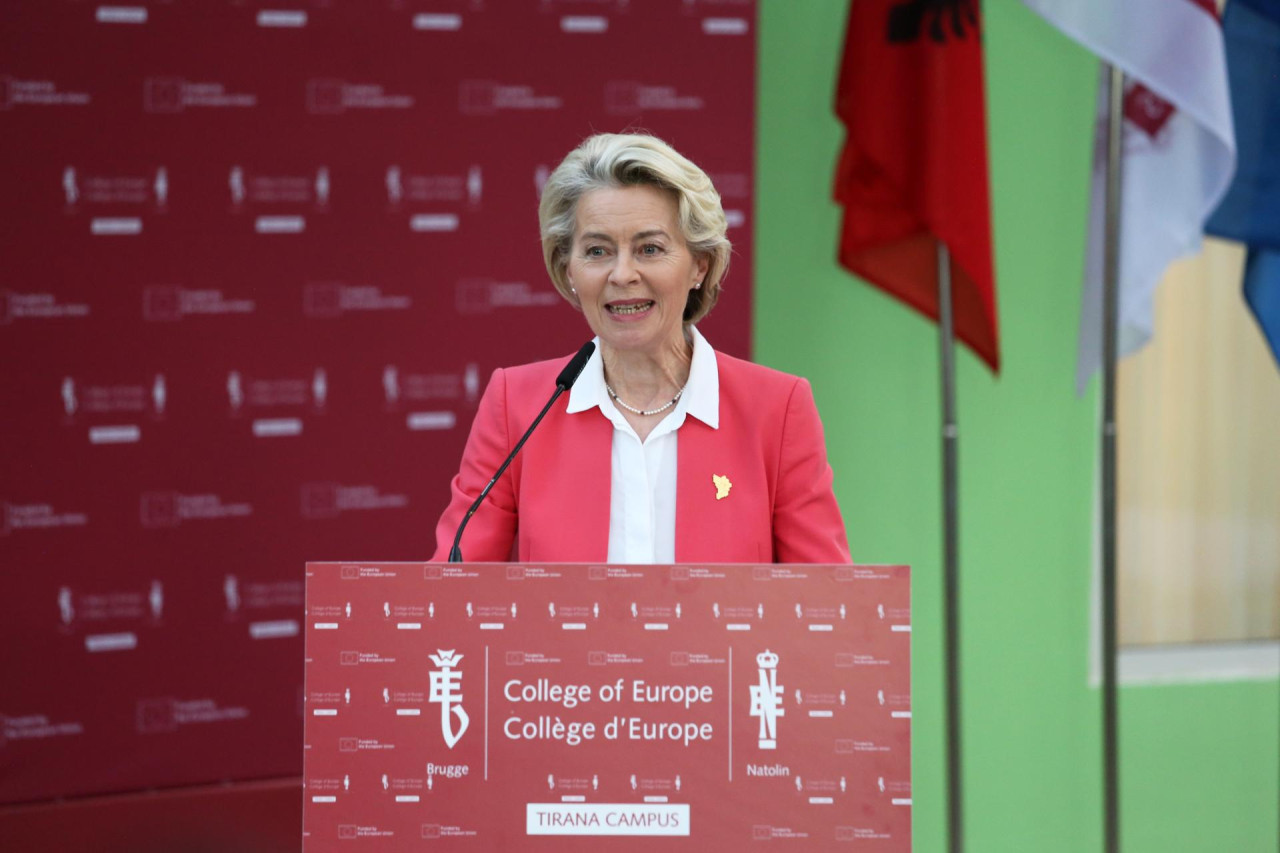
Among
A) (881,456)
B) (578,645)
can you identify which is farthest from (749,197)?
Result: (578,645)

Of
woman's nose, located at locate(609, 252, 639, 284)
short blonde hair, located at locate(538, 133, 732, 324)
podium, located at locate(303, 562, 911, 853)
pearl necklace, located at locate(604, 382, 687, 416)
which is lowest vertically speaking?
podium, located at locate(303, 562, 911, 853)

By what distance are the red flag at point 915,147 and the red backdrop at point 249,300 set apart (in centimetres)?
32

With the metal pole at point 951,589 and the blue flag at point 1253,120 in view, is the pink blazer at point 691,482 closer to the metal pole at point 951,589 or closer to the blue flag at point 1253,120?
the metal pole at point 951,589

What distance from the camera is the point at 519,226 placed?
3277 millimetres

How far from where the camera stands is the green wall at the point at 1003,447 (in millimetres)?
3795

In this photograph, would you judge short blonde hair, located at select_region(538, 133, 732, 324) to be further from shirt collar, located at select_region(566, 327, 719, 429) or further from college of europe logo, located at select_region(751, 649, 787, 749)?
college of europe logo, located at select_region(751, 649, 787, 749)

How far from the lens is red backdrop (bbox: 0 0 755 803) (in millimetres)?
3010

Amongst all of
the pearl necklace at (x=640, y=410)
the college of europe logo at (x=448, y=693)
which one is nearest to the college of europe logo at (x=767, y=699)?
the college of europe logo at (x=448, y=693)

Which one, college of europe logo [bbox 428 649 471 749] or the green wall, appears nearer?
college of europe logo [bbox 428 649 471 749]

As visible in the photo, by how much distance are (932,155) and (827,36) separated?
65 centimetres

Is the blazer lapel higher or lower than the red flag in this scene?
lower

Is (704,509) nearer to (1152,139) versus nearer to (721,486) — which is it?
(721,486)

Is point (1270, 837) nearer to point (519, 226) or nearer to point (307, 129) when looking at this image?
point (519, 226)

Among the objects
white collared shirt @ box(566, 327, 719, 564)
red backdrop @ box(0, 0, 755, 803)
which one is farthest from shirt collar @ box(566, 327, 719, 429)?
red backdrop @ box(0, 0, 755, 803)
